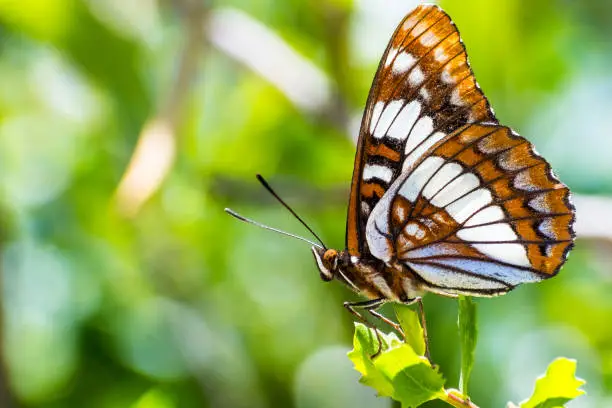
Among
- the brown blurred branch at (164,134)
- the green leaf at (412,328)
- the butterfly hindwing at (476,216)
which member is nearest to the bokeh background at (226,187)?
the brown blurred branch at (164,134)

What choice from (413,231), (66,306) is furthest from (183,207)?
(413,231)

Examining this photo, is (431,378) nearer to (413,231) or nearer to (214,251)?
(413,231)

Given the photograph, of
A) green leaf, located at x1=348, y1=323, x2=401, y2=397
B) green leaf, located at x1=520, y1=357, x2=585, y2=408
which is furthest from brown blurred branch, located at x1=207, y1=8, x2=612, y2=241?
green leaf, located at x1=520, y1=357, x2=585, y2=408

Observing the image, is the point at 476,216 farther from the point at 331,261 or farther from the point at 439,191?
the point at 331,261

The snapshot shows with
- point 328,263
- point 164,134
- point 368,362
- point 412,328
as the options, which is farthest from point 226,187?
point 368,362

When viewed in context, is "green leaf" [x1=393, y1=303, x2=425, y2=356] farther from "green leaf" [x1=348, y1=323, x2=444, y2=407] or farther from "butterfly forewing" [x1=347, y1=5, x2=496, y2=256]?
"butterfly forewing" [x1=347, y1=5, x2=496, y2=256]

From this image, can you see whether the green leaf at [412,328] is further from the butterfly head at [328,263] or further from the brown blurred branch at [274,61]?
the brown blurred branch at [274,61]
